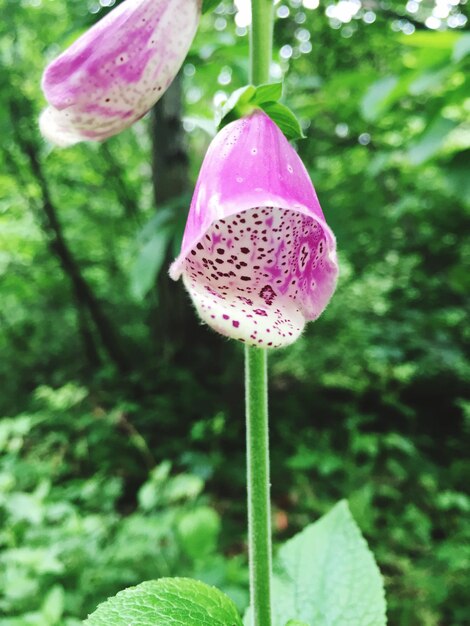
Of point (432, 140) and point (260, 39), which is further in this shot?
point (432, 140)

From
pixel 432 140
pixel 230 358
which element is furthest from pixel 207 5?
pixel 230 358

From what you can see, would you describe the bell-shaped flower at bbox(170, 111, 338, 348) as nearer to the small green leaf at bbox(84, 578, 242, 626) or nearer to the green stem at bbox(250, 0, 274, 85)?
the green stem at bbox(250, 0, 274, 85)

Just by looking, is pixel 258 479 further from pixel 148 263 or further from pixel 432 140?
pixel 432 140

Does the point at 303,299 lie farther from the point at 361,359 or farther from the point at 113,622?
the point at 361,359

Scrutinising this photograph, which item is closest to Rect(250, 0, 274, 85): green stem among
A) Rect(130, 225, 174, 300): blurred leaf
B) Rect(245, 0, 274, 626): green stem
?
Rect(245, 0, 274, 626): green stem

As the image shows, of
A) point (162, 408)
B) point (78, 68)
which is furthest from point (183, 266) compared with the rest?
point (162, 408)

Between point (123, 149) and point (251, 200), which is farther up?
point (251, 200)
